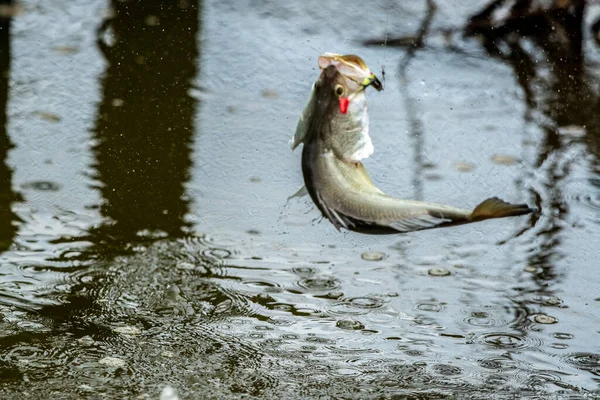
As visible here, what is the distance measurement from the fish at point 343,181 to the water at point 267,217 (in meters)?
1.53

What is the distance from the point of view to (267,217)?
6.31 meters

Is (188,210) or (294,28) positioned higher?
(294,28)

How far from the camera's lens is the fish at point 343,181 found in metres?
3.47

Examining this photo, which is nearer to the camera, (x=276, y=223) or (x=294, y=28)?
(x=276, y=223)

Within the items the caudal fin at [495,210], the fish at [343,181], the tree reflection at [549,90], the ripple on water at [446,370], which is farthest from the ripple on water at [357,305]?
the caudal fin at [495,210]

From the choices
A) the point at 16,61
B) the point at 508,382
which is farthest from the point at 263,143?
the point at 508,382

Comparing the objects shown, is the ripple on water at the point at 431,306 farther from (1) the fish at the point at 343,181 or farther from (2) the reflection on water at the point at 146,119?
(1) the fish at the point at 343,181

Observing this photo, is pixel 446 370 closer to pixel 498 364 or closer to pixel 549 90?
pixel 498 364

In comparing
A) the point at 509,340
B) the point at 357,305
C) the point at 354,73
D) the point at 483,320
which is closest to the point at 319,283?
the point at 357,305

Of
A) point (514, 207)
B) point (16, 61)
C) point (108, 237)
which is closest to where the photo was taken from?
point (514, 207)

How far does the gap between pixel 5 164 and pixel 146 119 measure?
3.34ft

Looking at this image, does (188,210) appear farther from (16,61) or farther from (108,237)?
(16,61)

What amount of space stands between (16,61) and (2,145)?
125 cm

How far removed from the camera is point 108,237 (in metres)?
6.05
